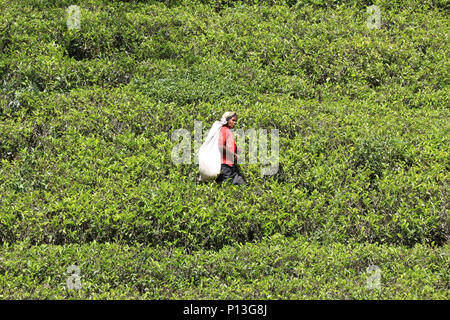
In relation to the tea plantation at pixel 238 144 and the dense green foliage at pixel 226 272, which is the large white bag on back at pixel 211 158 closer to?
the tea plantation at pixel 238 144

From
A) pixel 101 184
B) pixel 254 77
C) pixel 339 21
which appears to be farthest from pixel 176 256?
pixel 339 21

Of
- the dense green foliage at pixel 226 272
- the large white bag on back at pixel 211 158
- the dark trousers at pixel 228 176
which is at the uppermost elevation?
the large white bag on back at pixel 211 158

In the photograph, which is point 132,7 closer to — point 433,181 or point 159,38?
point 159,38

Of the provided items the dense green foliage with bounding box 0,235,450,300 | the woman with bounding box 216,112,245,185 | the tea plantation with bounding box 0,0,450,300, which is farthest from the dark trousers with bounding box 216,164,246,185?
the dense green foliage with bounding box 0,235,450,300

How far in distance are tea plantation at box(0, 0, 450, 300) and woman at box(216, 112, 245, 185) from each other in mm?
186

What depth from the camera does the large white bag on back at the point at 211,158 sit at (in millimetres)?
8156

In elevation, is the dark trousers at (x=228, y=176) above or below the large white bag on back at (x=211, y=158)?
below

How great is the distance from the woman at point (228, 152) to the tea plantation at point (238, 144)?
0.19 m

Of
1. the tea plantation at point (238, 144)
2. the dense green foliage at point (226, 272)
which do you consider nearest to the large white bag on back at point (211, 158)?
the tea plantation at point (238, 144)

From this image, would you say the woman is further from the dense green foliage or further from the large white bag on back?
the dense green foliage

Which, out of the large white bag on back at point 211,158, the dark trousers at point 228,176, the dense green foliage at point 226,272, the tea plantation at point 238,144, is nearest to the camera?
the dense green foliage at point 226,272

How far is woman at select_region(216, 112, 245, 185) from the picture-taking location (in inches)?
325

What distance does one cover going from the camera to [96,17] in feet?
41.5

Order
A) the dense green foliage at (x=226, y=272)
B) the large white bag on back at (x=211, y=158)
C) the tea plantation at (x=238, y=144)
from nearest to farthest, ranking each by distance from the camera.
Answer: the dense green foliage at (x=226, y=272)
the tea plantation at (x=238, y=144)
the large white bag on back at (x=211, y=158)
